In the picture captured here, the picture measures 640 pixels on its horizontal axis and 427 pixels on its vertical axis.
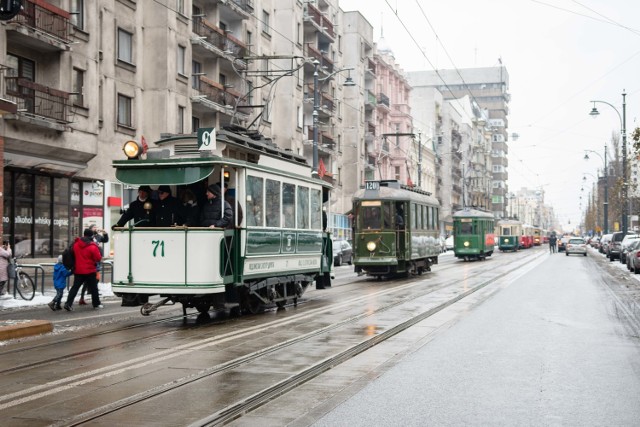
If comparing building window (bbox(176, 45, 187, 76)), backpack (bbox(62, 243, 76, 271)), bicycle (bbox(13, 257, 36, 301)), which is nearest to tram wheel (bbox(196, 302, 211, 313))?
→ backpack (bbox(62, 243, 76, 271))

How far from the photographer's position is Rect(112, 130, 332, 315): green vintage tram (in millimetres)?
13719

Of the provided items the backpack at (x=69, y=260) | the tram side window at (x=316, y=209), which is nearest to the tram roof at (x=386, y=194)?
the tram side window at (x=316, y=209)

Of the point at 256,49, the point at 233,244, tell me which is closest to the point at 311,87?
the point at 256,49

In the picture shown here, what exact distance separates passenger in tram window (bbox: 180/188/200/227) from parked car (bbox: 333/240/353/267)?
27525mm

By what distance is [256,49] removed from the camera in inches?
1951

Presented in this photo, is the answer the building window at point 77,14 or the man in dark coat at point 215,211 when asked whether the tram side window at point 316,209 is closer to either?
the man in dark coat at point 215,211

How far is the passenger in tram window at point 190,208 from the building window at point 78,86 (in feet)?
57.4

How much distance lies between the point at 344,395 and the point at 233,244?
679 centimetres

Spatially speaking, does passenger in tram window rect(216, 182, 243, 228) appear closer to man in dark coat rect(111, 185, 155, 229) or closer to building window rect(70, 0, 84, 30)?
man in dark coat rect(111, 185, 155, 229)

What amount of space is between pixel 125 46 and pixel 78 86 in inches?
182

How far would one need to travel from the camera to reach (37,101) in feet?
93.6

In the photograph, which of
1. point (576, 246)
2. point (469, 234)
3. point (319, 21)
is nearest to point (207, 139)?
point (469, 234)

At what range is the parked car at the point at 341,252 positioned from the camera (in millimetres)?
42219

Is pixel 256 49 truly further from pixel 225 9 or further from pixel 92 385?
pixel 92 385
